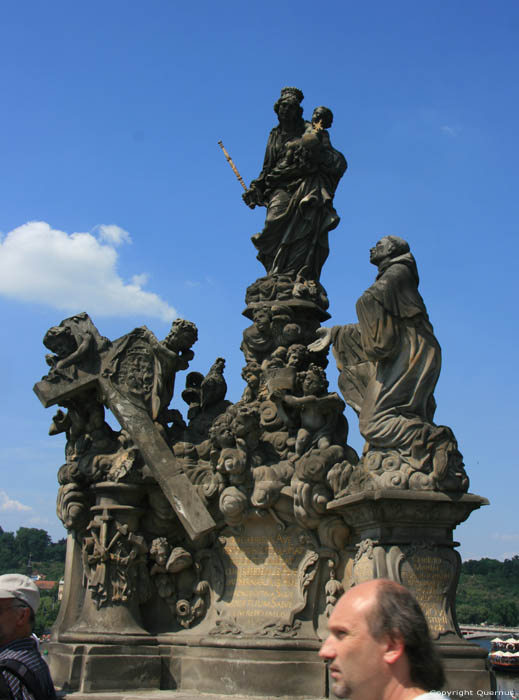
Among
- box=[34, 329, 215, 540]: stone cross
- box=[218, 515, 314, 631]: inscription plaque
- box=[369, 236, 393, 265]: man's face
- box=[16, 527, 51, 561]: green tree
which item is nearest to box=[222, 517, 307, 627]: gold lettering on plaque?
box=[218, 515, 314, 631]: inscription plaque

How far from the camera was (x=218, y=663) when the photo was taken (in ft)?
31.3

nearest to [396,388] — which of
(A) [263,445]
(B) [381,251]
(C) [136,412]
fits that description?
(B) [381,251]

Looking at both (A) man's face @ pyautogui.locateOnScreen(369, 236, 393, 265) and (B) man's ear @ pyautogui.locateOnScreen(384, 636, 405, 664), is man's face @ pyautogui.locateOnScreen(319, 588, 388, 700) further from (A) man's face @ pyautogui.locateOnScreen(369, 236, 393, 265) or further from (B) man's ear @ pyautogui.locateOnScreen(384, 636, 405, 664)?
(A) man's face @ pyautogui.locateOnScreen(369, 236, 393, 265)

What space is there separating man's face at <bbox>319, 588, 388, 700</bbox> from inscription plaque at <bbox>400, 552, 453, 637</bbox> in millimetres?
6240

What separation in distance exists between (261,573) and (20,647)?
6843 mm

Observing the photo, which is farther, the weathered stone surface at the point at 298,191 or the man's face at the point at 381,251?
the weathered stone surface at the point at 298,191

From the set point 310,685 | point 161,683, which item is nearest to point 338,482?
point 310,685

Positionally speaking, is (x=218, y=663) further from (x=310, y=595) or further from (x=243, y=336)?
(x=243, y=336)

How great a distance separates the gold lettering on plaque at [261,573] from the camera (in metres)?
9.71

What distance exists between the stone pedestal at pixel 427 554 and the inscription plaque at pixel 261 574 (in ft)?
3.93

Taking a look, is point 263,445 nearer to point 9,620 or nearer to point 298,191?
point 298,191

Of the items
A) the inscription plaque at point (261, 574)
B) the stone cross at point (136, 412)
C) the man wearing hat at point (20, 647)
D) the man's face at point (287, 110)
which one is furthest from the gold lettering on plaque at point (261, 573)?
the man wearing hat at point (20, 647)

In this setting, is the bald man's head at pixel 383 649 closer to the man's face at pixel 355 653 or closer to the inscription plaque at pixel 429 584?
the man's face at pixel 355 653

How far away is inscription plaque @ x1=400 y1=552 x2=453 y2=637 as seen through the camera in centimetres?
838
